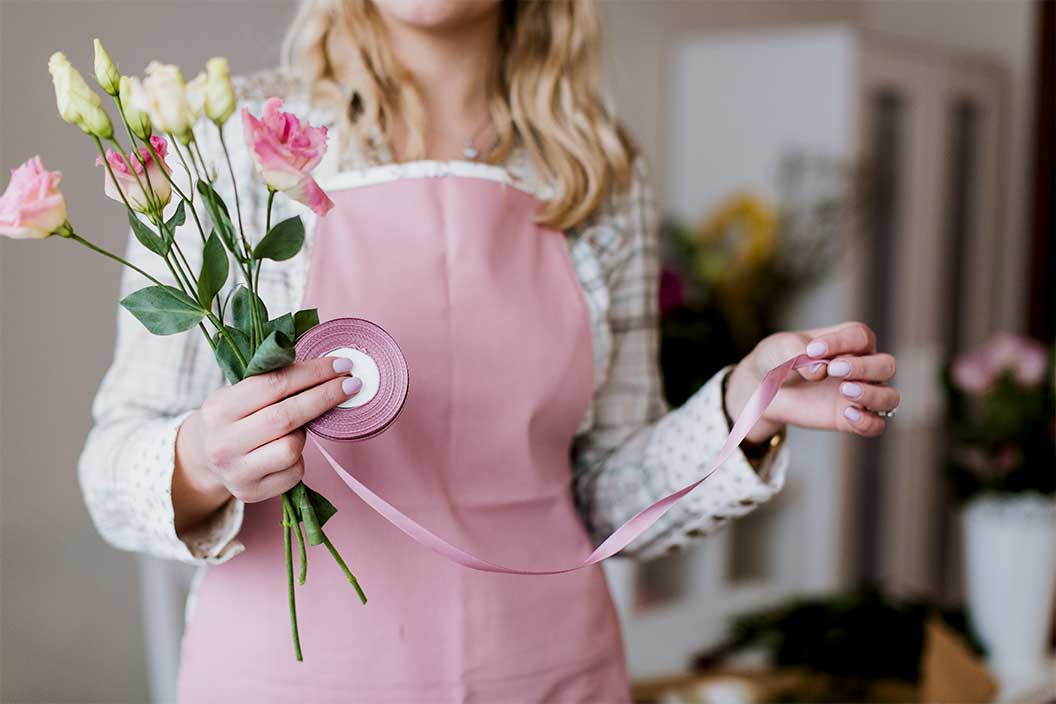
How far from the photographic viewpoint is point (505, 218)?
3.23 feet

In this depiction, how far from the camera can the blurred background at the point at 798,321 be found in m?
1.62

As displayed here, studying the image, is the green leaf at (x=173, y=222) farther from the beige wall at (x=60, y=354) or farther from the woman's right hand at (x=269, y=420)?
the beige wall at (x=60, y=354)

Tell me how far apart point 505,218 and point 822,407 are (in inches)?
12.8

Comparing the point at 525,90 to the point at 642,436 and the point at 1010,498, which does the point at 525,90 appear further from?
the point at 1010,498

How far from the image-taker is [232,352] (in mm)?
708

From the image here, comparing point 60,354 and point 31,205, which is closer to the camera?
point 31,205

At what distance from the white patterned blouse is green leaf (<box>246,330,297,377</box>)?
0.16 m

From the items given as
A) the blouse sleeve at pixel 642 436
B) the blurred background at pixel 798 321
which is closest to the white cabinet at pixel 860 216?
the blurred background at pixel 798 321

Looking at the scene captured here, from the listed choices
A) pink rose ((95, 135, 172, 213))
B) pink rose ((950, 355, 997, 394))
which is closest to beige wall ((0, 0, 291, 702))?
pink rose ((95, 135, 172, 213))

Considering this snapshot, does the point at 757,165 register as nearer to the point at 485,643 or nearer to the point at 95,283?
the point at 95,283

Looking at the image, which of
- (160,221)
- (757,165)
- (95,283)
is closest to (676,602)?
(757,165)

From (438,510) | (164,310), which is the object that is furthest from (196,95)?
(438,510)

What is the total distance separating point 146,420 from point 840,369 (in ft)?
1.81

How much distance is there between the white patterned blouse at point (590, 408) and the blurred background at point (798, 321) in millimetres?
438
